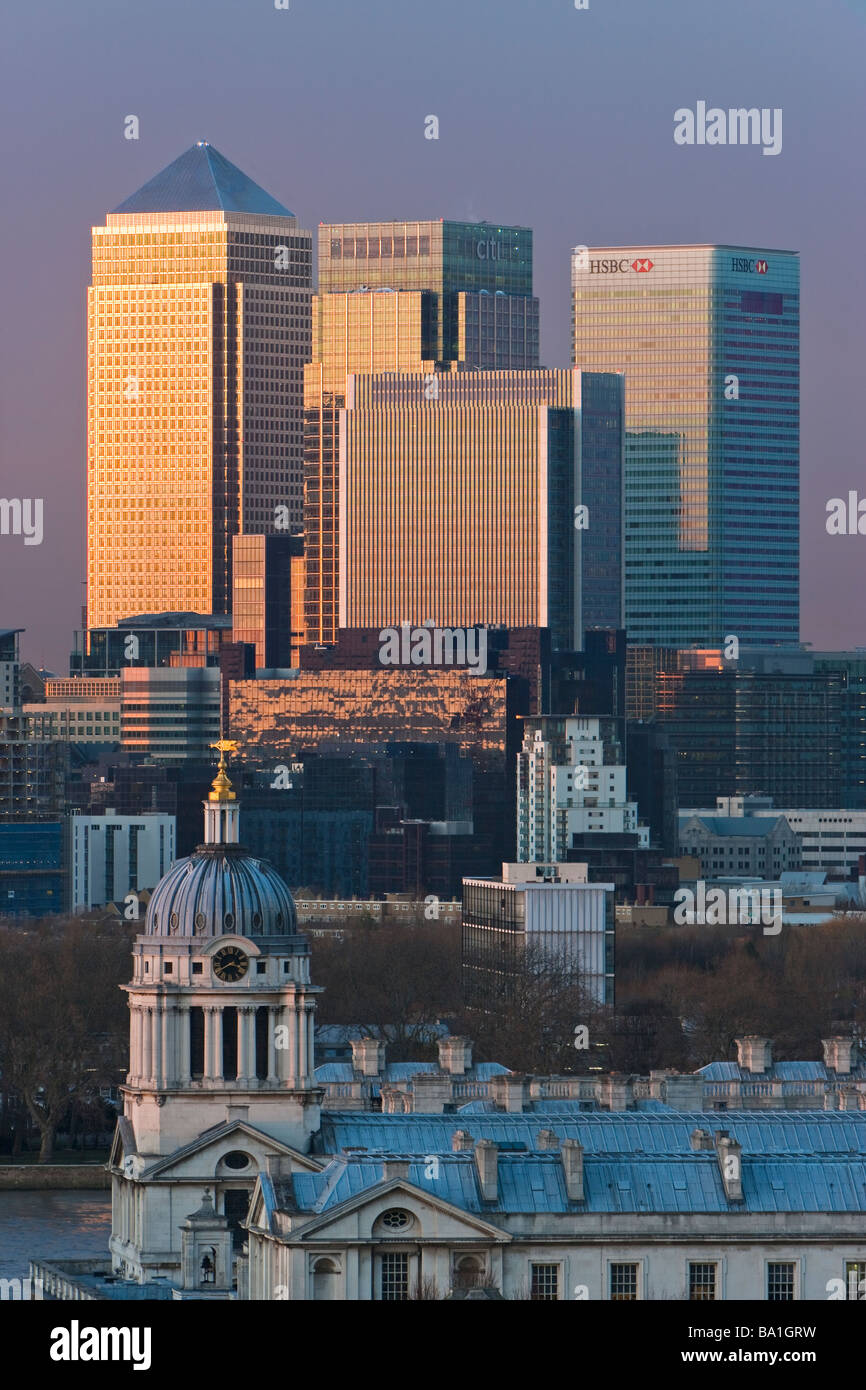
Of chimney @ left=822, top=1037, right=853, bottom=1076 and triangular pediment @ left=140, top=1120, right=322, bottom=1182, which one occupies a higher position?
chimney @ left=822, top=1037, right=853, bottom=1076

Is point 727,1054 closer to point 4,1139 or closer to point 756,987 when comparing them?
point 4,1139

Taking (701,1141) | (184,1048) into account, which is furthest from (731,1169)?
(184,1048)

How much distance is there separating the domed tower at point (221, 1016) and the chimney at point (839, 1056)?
42.1 ft

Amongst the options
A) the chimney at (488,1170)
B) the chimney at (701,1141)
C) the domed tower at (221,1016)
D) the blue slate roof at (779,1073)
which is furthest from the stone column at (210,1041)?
the chimney at (488,1170)

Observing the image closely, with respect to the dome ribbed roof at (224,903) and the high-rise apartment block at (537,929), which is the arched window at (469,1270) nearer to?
the dome ribbed roof at (224,903)

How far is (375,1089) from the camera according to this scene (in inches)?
3529

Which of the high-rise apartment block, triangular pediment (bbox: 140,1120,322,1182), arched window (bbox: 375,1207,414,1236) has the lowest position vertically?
arched window (bbox: 375,1207,414,1236)

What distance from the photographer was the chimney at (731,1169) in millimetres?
66250

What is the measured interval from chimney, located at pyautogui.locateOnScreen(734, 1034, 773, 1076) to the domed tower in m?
11.4

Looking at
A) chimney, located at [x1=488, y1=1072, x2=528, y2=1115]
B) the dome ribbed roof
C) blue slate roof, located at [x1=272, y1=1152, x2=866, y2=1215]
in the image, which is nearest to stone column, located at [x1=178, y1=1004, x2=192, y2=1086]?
the dome ribbed roof

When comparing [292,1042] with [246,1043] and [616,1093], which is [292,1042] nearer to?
[246,1043]

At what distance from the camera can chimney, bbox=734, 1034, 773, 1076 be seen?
9219 cm

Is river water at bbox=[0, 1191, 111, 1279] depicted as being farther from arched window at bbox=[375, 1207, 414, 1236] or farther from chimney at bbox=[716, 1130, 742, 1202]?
chimney at bbox=[716, 1130, 742, 1202]

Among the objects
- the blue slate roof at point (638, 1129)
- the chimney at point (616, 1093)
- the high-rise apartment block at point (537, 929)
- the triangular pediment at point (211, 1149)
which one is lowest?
the blue slate roof at point (638, 1129)
